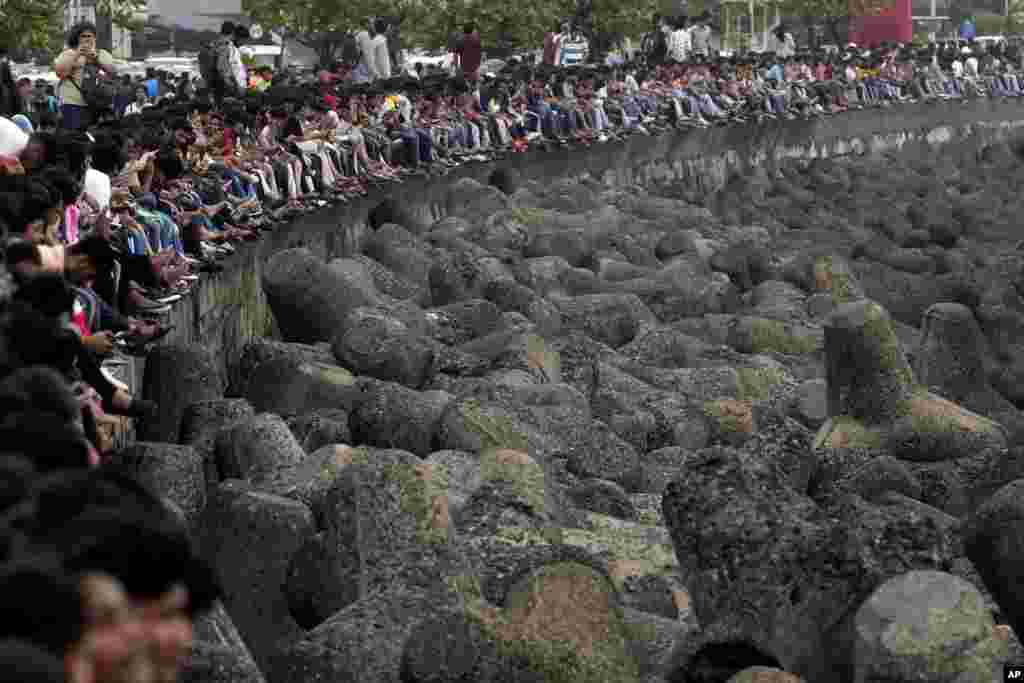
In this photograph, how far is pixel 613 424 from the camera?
16297 mm

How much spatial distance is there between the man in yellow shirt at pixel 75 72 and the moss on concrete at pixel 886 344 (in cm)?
660

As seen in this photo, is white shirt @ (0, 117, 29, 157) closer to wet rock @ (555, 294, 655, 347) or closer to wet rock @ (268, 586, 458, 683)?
wet rock @ (268, 586, 458, 683)

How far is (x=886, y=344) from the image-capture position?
1587 centimetres

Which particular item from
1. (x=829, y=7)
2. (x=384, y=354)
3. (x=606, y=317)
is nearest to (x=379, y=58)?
(x=606, y=317)

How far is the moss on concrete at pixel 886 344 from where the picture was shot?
15703mm

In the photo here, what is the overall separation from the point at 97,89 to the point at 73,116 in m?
6.50

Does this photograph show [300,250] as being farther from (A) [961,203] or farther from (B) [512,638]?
(A) [961,203]

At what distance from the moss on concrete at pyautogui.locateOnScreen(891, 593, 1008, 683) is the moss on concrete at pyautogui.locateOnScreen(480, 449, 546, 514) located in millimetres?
3121

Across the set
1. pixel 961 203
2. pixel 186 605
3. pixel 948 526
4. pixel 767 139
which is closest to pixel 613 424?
pixel 948 526

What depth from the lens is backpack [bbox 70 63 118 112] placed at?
2047cm

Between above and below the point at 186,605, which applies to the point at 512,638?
below

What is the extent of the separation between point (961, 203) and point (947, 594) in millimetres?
32441

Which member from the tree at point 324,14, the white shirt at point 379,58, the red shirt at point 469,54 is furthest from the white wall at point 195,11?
the red shirt at point 469,54

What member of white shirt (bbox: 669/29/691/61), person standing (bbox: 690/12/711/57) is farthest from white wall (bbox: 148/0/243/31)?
white shirt (bbox: 669/29/691/61)
